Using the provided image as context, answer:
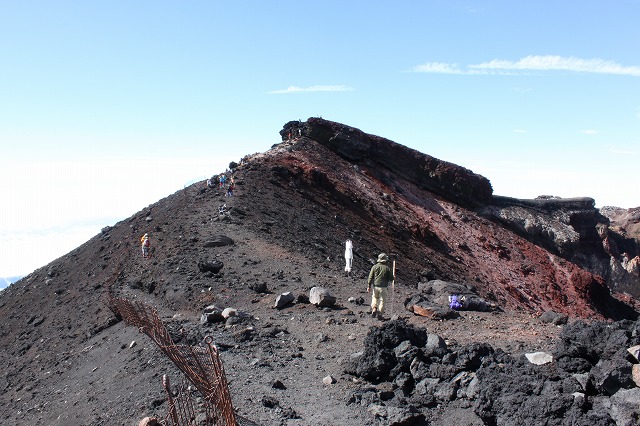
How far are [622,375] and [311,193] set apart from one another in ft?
69.2

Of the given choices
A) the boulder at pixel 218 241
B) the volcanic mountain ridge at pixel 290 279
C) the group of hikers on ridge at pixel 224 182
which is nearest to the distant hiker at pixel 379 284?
the volcanic mountain ridge at pixel 290 279

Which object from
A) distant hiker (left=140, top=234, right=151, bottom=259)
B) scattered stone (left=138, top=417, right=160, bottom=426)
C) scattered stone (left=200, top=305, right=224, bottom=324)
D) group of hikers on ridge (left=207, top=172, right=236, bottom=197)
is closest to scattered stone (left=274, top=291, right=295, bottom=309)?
scattered stone (left=200, top=305, right=224, bottom=324)

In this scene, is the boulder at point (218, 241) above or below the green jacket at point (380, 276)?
above

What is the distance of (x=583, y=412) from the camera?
6.04 metres

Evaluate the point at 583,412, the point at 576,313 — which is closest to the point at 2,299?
the point at 583,412

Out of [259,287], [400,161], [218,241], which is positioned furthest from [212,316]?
[400,161]

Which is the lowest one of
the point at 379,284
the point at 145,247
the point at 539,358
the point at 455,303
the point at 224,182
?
the point at 455,303

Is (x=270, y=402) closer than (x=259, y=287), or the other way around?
(x=270, y=402)

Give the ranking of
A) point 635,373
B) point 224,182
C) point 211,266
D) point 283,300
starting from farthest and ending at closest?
point 224,182, point 211,266, point 283,300, point 635,373

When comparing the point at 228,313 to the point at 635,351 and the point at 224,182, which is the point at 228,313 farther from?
the point at 224,182

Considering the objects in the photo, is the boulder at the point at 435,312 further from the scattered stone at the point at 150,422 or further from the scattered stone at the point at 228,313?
the scattered stone at the point at 150,422

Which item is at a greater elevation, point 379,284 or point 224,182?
point 224,182

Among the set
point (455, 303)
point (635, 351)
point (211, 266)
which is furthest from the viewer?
point (211, 266)

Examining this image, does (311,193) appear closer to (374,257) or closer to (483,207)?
(374,257)
